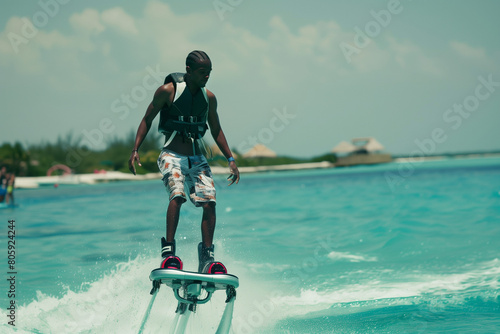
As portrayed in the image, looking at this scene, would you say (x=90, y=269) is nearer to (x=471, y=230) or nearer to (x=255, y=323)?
(x=255, y=323)

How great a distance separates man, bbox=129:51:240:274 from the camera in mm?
4426

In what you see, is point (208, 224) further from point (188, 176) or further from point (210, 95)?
point (210, 95)

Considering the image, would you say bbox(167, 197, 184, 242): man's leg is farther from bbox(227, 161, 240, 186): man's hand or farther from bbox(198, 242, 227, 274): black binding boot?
bbox(227, 161, 240, 186): man's hand

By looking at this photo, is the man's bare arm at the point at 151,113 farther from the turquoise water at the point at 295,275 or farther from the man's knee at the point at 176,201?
the turquoise water at the point at 295,275

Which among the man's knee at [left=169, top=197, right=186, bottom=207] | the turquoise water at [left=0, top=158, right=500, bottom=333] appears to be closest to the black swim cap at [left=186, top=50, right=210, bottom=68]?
the man's knee at [left=169, top=197, right=186, bottom=207]

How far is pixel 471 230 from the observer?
39.5 feet

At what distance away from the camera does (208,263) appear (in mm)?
4414

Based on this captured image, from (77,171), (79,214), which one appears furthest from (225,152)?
(77,171)

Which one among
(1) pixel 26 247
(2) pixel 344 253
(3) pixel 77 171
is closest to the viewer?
(2) pixel 344 253

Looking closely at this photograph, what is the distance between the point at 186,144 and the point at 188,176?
0.92 feet

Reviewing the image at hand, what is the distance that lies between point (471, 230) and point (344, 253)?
3.70m

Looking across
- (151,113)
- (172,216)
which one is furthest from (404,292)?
(151,113)

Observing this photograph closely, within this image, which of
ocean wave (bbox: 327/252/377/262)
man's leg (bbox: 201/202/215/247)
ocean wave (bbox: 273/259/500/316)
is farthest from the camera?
ocean wave (bbox: 327/252/377/262)

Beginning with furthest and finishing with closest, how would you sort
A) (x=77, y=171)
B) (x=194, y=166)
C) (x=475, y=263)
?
(x=77, y=171) < (x=475, y=263) < (x=194, y=166)
